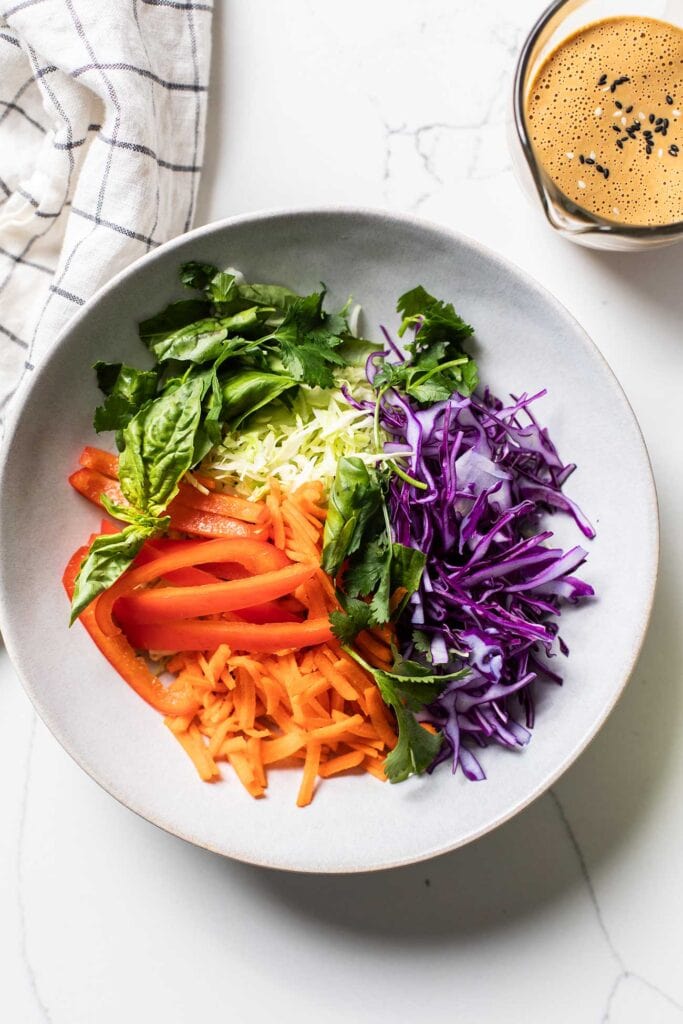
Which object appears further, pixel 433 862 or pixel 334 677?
pixel 433 862

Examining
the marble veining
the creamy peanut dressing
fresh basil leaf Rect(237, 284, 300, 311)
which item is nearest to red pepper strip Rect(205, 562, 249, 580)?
fresh basil leaf Rect(237, 284, 300, 311)

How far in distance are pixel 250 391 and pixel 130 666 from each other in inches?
23.3

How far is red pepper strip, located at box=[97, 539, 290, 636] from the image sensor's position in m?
1.57

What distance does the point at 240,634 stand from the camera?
5.17 ft

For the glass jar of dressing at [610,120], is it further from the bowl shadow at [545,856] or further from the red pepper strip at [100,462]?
the red pepper strip at [100,462]

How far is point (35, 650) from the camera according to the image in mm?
1623

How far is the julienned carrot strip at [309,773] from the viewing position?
1.60 meters

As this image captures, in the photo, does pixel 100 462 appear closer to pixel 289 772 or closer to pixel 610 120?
pixel 289 772

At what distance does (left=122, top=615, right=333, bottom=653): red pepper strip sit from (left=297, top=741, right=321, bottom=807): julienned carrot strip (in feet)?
0.64

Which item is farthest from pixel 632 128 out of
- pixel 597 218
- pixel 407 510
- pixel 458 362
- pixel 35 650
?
pixel 35 650

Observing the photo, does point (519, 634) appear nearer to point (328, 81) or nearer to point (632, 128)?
point (632, 128)

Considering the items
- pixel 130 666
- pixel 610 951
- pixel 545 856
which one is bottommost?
pixel 610 951

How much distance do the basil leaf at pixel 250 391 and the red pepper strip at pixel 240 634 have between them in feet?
1.30

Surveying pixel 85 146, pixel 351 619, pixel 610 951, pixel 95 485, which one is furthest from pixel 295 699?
pixel 85 146
